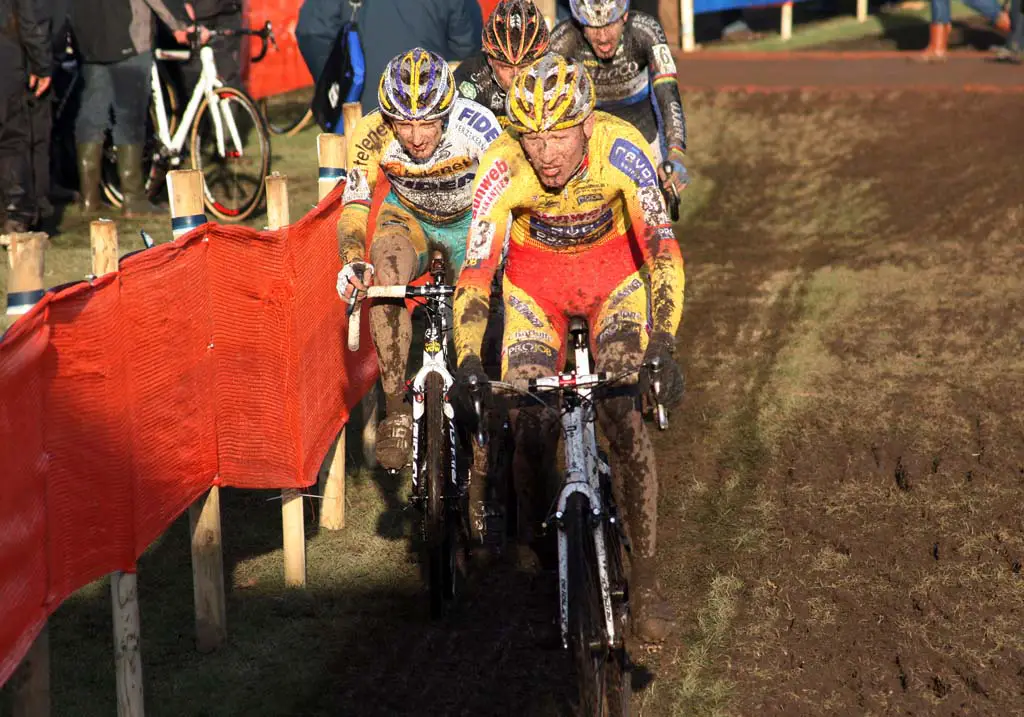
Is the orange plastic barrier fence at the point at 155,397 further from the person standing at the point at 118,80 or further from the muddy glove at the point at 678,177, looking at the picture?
the person standing at the point at 118,80

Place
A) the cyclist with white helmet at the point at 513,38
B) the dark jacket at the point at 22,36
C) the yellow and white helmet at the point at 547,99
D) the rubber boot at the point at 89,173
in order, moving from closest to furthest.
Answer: the yellow and white helmet at the point at 547,99 → the cyclist with white helmet at the point at 513,38 → the dark jacket at the point at 22,36 → the rubber boot at the point at 89,173

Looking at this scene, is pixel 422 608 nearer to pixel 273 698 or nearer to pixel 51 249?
pixel 273 698

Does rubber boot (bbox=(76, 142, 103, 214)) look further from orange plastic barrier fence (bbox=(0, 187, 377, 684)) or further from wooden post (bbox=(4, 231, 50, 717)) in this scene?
wooden post (bbox=(4, 231, 50, 717))

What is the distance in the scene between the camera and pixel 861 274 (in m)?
13.9

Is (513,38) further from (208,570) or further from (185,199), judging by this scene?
(208,570)

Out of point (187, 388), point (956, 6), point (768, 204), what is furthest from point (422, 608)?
point (956, 6)

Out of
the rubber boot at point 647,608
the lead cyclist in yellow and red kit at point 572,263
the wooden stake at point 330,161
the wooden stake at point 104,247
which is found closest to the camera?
the wooden stake at point 104,247

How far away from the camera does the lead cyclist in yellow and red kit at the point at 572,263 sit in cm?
653

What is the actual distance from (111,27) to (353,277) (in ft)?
26.4

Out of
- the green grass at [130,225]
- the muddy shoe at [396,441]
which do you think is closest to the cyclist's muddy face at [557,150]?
the muddy shoe at [396,441]

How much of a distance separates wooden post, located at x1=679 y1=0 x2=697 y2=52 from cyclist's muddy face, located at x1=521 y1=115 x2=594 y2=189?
17.9 metres

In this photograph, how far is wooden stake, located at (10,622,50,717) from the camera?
568 centimetres

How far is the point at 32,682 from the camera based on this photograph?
225 inches

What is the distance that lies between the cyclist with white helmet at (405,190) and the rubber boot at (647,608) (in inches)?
64.6
